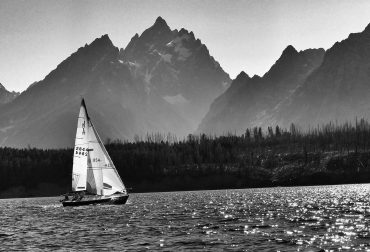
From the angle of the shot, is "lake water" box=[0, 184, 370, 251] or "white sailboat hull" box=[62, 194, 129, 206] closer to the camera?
"lake water" box=[0, 184, 370, 251]

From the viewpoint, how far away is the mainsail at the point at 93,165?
456ft

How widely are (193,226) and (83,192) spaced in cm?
5837

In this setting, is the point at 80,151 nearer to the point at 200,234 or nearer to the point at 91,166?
the point at 91,166

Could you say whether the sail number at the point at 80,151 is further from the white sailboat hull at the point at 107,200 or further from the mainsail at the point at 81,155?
the white sailboat hull at the point at 107,200

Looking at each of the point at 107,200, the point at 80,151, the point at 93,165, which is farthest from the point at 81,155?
the point at 107,200

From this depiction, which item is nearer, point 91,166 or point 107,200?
point 91,166

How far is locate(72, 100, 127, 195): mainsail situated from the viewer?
456 feet

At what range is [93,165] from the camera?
139 m

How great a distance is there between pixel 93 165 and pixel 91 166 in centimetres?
57

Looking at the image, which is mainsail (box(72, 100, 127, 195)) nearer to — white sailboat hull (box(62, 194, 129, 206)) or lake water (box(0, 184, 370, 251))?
white sailboat hull (box(62, 194, 129, 206))

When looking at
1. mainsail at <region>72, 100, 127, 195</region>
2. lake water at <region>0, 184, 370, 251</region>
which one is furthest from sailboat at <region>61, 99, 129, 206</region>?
lake water at <region>0, 184, 370, 251</region>

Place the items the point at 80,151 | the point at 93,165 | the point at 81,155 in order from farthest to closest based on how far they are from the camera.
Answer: the point at 80,151, the point at 81,155, the point at 93,165

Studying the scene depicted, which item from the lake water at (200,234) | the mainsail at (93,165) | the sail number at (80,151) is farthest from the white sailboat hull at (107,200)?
the lake water at (200,234)

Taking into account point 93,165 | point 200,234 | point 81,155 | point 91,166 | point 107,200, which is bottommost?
point 200,234
